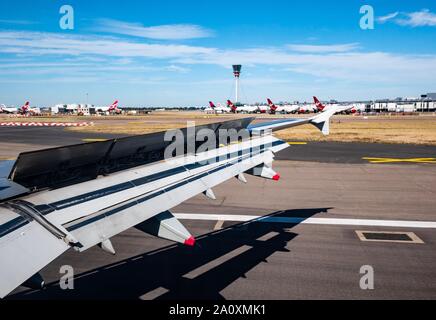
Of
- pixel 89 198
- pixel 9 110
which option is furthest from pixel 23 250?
pixel 9 110

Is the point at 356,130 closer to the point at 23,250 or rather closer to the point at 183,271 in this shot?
the point at 183,271

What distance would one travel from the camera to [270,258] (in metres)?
8.35

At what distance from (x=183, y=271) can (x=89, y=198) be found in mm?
4168

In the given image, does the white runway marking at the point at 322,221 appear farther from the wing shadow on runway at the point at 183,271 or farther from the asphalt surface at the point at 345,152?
the asphalt surface at the point at 345,152

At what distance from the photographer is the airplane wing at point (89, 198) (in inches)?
120

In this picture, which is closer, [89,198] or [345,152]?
[89,198]

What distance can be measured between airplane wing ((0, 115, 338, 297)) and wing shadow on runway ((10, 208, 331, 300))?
8.22 ft

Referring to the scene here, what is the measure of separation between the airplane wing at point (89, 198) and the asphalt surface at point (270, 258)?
269cm

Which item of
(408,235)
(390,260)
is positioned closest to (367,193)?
(408,235)

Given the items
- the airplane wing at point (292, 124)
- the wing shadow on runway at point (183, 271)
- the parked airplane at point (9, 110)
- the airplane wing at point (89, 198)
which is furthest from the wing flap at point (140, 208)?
the parked airplane at point (9, 110)

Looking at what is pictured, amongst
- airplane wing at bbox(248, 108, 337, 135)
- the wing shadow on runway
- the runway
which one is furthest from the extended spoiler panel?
airplane wing at bbox(248, 108, 337, 135)

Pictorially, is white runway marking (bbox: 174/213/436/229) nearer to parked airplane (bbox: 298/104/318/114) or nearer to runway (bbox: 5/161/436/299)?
runway (bbox: 5/161/436/299)

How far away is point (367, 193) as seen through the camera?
14867 mm
